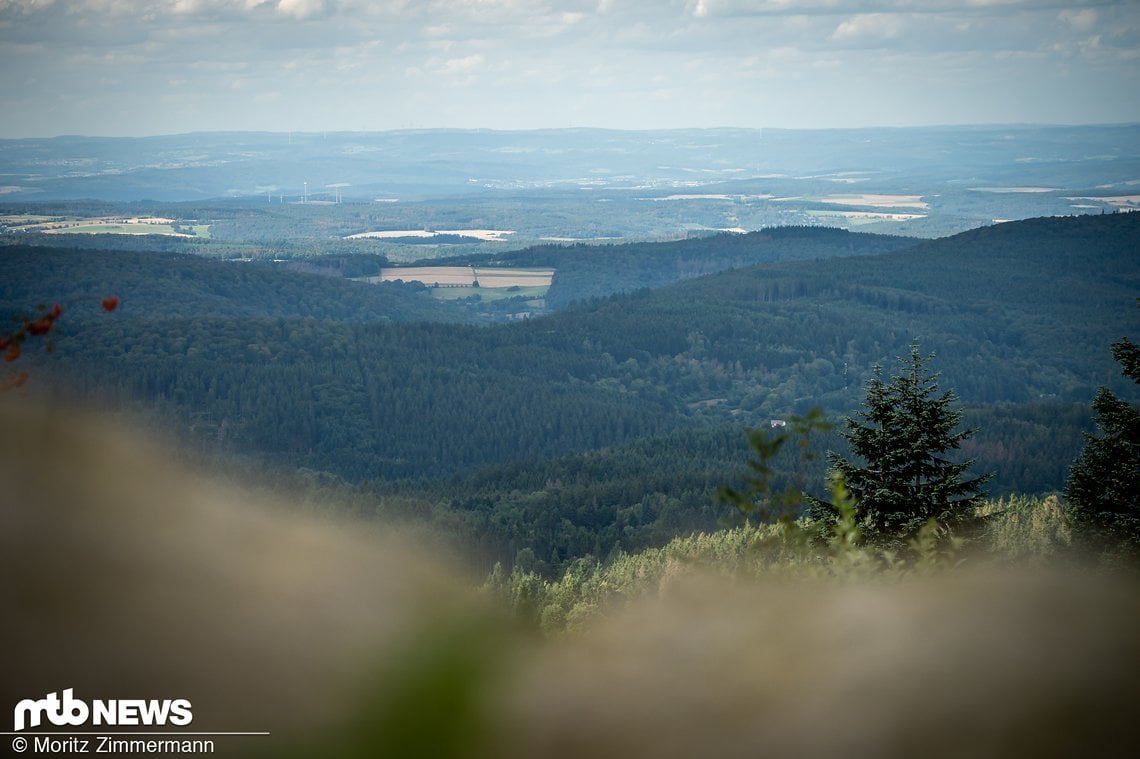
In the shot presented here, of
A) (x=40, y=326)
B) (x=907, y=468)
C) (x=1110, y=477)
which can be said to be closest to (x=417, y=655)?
(x=40, y=326)

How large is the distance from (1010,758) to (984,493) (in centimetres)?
2346

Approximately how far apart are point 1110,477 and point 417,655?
2762 cm

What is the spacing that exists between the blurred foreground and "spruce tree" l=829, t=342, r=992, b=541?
19913mm

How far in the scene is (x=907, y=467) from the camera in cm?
2762

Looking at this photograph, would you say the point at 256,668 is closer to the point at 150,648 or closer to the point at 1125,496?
the point at 150,648

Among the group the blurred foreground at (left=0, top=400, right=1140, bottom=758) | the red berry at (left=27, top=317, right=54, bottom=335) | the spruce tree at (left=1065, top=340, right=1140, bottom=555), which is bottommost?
the spruce tree at (left=1065, top=340, right=1140, bottom=555)

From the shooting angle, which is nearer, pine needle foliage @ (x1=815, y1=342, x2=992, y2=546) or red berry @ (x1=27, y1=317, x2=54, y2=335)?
red berry @ (x1=27, y1=317, x2=54, y2=335)

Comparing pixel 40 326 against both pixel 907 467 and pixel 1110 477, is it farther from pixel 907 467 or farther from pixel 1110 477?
pixel 1110 477

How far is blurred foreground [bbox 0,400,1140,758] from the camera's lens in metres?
5.56

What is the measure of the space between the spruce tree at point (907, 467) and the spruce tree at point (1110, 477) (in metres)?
3.20

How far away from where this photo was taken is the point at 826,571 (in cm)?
1182

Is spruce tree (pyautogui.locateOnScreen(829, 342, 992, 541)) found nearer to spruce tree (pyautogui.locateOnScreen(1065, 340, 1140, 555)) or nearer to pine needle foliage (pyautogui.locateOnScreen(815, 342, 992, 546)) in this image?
pine needle foliage (pyautogui.locateOnScreen(815, 342, 992, 546))

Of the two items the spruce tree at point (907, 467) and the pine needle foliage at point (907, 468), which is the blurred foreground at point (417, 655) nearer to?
the pine needle foliage at point (907, 468)

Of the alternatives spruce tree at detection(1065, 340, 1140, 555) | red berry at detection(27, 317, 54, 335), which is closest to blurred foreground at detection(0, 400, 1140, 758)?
red berry at detection(27, 317, 54, 335)
